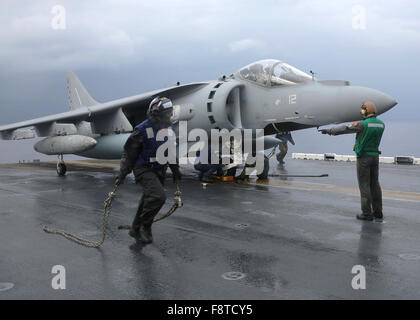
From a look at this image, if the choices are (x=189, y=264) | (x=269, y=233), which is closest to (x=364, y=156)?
(x=269, y=233)

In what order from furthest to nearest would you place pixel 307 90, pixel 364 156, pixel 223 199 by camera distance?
pixel 307 90
pixel 223 199
pixel 364 156

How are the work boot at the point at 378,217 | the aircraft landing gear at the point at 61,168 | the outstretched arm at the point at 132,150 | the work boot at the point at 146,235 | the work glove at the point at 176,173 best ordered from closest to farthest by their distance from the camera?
the outstretched arm at the point at 132,150
the work boot at the point at 146,235
the work glove at the point at 176,173
the work boot at the point at 378,217
the aircraft landing gear at the point at 61,168

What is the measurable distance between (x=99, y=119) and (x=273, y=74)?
22.1 feet

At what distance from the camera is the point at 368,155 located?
21.2ft

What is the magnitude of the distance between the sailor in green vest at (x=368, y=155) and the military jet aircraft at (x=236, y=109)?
2.57 meters

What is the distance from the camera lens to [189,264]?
14.2 ft

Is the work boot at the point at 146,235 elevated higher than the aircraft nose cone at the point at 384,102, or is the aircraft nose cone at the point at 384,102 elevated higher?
the aircraft nose cone at the point at 384,102

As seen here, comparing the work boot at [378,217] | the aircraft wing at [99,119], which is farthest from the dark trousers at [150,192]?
the aircraft wing at [99,119]

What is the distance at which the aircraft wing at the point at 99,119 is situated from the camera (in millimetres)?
12812

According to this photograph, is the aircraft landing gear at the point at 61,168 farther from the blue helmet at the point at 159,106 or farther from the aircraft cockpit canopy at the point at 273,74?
the blue helmet at the point at 159,106

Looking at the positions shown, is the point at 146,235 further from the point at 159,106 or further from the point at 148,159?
the point at 159,106
